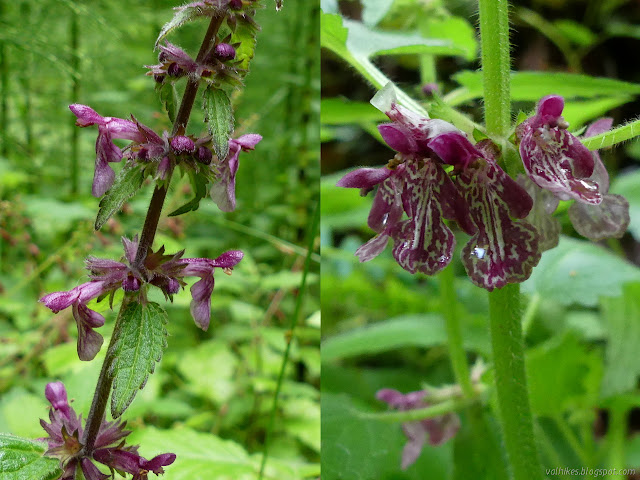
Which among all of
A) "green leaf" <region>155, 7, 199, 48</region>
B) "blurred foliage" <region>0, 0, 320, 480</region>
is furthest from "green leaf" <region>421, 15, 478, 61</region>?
"green leaf" <region>155, 7, 199, 48</region>

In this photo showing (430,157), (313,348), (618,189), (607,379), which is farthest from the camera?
(313,348)

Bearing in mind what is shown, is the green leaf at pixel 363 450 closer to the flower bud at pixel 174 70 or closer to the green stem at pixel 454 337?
the green stem at pixel 454 337

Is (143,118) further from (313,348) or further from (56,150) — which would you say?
(313,348)

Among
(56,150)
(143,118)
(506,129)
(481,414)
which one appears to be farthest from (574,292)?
(56,150)

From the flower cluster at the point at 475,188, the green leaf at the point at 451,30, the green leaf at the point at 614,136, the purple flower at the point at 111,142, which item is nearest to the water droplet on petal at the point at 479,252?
the flower cluster at the point at 475,188

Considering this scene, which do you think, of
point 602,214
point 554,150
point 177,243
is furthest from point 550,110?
point 177,243

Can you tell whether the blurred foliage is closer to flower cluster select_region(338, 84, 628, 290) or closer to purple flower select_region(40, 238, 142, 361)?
purple flower select_region(40, 238, 142, 361)
